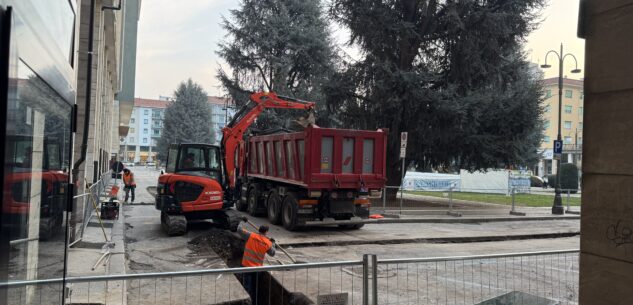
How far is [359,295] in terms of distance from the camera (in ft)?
22.3

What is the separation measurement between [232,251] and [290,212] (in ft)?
8.82

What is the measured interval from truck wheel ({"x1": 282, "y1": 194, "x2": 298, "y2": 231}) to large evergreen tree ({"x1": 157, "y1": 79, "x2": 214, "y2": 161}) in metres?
52.1

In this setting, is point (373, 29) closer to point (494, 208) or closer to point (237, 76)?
point (494, 208)

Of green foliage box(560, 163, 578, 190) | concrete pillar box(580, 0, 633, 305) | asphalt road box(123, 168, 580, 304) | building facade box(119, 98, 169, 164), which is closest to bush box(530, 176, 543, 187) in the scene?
green foliage box(560, 163, 578, 190)

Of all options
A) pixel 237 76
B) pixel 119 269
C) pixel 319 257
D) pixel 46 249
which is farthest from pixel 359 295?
pixel 237 76

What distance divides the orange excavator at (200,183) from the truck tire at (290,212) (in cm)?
147

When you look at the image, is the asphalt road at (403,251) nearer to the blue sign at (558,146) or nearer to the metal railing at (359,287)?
the metal railing at (359,287)

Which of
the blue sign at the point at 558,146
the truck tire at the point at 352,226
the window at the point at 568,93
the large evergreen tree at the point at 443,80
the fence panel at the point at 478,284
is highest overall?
the window at the point at 568,93

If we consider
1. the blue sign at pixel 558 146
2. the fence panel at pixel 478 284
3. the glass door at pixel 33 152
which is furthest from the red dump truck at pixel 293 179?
the blue sign at pixel 558 146

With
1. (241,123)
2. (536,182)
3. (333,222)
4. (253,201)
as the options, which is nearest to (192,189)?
(241,123)

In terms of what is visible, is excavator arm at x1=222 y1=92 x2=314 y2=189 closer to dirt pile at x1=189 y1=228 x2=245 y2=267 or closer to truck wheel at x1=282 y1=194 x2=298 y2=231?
truck wheel at x1=282 y1=194 x2=298 y2=231

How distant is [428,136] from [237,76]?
54.0 feet

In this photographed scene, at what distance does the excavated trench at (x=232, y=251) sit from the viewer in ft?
23.7

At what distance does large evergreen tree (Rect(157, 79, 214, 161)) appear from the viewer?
6366 centimetres
